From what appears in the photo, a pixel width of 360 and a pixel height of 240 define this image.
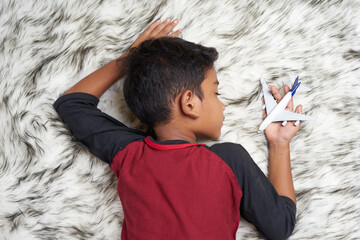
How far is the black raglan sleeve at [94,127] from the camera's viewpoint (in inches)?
32.7

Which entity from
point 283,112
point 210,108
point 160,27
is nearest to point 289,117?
point 283,112

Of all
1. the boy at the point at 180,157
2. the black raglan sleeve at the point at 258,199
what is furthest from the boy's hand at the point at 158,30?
the black raglan sleeve at the point at 258,199

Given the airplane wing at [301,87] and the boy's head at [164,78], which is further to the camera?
the airplane wing at [301,87]

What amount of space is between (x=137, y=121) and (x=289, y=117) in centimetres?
42

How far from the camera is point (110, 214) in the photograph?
35.4 inches

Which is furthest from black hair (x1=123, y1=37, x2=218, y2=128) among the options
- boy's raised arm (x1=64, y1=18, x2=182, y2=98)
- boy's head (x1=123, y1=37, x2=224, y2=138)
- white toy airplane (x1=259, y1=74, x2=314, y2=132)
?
white toy airplane (x1=259, y1=74, x2=314, y2=132)

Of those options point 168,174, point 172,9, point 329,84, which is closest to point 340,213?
point 329,84

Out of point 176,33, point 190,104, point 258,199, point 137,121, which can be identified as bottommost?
point 258,199

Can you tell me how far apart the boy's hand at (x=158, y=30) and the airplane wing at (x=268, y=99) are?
29cm

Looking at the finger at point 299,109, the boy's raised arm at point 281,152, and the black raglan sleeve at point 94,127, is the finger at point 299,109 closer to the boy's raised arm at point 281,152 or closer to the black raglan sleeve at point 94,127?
the boy's raised arm at point 281,152

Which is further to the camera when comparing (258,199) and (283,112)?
(283,112)

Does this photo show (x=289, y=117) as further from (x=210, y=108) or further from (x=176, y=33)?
(x=176, y=33)

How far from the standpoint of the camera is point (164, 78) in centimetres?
76

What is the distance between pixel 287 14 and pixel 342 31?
0.16 metres
